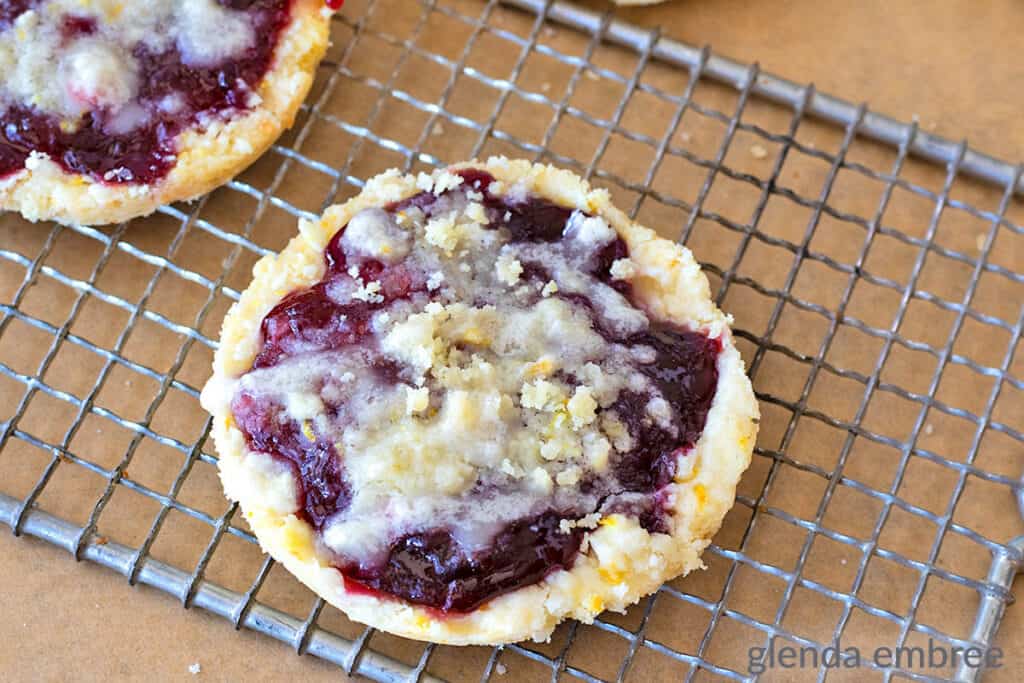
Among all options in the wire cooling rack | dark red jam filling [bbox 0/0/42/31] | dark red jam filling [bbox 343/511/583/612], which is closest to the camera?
dark red jam filling [bbox 343/511/583/612]

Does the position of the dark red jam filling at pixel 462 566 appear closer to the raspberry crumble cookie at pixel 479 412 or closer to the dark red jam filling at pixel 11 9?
the raspberry crumble cookie at pixel 479 412

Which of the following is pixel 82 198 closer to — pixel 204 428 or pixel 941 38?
pixel 204 428

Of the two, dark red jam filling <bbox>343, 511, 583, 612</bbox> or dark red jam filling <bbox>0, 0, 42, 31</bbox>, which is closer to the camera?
dark red jam filling <bbox>343, 511, 583, 612</bbox>

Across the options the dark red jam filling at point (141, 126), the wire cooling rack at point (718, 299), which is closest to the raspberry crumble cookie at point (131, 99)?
the dark red jam filling at point (141, 126)

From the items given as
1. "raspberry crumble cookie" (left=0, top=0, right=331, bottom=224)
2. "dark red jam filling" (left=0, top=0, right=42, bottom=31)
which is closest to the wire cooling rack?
"raspberry crumble cookie" (left=0, top=0, right=331, bottom=224)

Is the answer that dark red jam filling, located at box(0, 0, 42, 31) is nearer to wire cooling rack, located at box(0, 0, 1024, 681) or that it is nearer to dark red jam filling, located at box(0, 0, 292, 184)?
dark red jam filling, located at box(0, 0, 292, 184)

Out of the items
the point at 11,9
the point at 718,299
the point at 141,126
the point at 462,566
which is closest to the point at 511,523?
the point at 462,566

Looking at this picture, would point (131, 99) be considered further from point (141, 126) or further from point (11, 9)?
point (11, 9)
